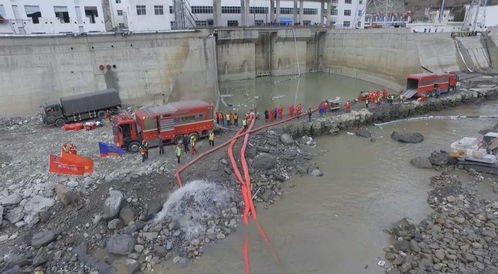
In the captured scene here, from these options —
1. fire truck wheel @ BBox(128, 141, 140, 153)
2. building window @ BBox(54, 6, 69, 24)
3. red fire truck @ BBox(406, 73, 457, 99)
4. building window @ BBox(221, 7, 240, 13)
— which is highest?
building window @ BBox(221, 7, 240, 13)

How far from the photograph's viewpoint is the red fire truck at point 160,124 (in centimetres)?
1831

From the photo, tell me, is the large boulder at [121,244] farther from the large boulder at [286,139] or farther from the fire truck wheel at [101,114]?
the fire truck wheel at [101,114]

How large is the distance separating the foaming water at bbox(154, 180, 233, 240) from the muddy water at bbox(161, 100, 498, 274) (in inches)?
54.2

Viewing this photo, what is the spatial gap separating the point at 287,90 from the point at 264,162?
25.7 m

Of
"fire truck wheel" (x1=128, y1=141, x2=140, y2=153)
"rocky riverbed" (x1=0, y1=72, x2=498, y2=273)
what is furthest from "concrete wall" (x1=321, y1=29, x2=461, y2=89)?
"fire truck wheel" (x1=128, y1=141, x2=140, y2=153)

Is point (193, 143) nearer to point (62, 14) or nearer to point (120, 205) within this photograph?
point (120, 205)

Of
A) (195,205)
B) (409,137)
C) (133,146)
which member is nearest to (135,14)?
(133,146)

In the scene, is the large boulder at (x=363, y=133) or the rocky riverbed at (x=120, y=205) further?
the large boulder at (x=363, y=133)

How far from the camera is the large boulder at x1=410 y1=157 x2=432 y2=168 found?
19.4 m

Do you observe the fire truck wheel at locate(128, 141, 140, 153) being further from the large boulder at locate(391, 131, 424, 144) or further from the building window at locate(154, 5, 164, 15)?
the building window at locate(154, 5, 164, 15)

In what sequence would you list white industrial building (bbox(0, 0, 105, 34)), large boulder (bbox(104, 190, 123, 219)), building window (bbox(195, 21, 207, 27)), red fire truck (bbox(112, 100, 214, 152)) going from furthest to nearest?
building window (bbox(195, 21, 207, 27)) < white industrial building (bbox(0, 0, 105, 34)) < red fire truck (bbox(112, 100, 214, 152)) < large boulder (bbox(104, 190, 123, 219))

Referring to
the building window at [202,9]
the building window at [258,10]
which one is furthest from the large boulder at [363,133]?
the building window at [258,10]

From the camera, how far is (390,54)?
136ft

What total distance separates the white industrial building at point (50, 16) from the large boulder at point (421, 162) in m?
Answer: 36.8
